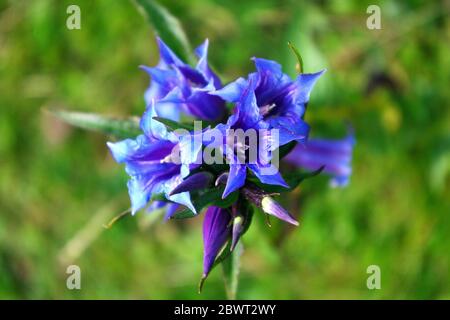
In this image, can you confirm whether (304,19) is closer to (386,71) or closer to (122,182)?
(386,71)

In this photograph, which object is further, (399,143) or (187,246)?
(187,246)

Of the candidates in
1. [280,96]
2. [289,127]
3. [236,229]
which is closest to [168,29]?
[280,96]

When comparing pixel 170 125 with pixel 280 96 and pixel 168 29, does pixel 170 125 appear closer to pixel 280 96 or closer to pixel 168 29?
pixel 280 96

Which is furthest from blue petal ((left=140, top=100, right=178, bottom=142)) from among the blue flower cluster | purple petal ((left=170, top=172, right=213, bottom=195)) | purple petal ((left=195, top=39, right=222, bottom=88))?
purple petal ((left=195, top=39, right=222, bottom=88))

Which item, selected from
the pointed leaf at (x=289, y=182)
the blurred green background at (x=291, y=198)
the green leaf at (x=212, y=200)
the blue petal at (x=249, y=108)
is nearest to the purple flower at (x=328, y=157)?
the blurred green background at (x=291, y=198)

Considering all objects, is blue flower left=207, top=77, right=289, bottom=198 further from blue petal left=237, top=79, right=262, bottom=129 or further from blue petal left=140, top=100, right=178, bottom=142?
blue petal left=140, top=100, right=178, bottom=142
